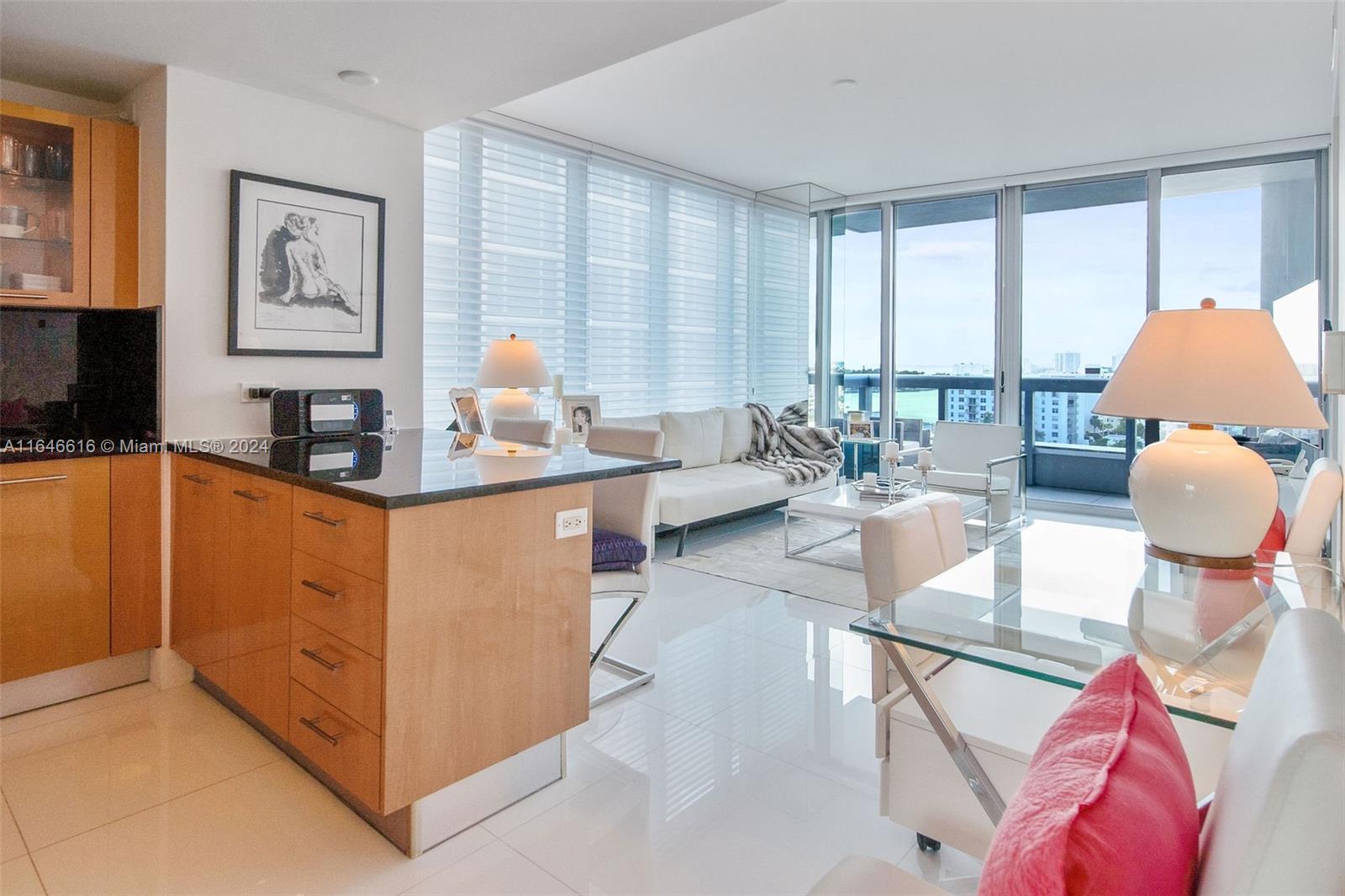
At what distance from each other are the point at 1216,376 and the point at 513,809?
2.00 metres

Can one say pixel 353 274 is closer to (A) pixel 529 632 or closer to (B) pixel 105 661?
(B) pixel 105 661

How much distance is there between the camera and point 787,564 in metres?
4.59

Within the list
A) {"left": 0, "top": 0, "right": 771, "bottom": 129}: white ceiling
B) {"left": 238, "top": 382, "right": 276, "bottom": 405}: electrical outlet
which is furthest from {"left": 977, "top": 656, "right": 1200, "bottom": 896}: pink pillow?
{"left": 238, "top": 382, "right": 276, "bottom": 405}: electrical outlet

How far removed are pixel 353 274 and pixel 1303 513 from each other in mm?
3492

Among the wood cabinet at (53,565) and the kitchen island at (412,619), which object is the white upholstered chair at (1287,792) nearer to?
the kitchen island at (412,619)

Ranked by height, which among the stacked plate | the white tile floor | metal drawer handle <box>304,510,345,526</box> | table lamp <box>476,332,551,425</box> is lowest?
the white tile floor

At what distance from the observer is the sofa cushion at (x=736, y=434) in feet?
19.9

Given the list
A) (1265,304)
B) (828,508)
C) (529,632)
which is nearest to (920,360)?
(1265,304)

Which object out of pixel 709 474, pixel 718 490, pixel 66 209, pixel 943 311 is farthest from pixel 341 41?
pixel 943 311

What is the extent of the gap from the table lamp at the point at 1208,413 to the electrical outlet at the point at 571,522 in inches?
52.3

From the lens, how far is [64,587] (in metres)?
2.63

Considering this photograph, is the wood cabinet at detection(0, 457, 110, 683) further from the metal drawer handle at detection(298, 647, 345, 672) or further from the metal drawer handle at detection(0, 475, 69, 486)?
the metal drawer handle at detection(298, 647, 345, 672)

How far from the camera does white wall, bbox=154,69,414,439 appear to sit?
2.86 metres

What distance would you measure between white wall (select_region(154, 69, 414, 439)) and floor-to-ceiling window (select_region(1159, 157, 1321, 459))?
18.2ft
